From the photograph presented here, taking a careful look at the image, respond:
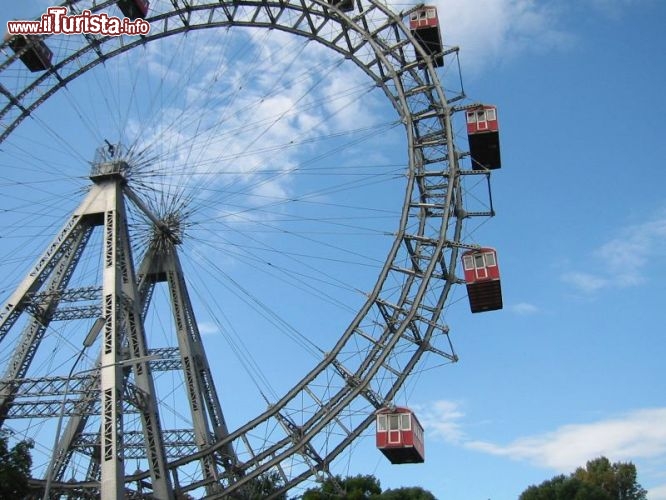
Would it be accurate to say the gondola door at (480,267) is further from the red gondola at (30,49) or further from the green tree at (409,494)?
the green tree at (409,494)

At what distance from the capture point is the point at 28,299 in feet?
94.0

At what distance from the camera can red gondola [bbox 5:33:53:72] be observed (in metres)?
34.0

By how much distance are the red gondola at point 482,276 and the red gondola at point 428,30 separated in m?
8.89

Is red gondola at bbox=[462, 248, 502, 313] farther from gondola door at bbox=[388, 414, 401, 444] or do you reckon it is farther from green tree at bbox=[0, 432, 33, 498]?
green tree at bbox=[0, 432, 33, 498]

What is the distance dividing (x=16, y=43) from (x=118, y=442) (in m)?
19.0

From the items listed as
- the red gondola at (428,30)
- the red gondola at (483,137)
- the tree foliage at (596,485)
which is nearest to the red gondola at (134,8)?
the red gondola at (428,30)

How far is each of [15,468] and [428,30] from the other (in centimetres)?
2295

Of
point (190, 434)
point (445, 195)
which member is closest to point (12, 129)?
point (190, 434)

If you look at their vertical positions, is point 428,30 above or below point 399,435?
above

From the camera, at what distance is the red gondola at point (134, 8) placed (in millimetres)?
34359

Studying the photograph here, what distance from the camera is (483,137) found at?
31.5 metres

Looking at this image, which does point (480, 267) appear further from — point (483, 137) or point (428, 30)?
point (428, 30)

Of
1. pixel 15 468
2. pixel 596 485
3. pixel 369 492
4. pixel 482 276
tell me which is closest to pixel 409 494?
pixel 369 492

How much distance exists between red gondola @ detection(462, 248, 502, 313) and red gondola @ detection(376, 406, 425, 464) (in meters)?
5.56
